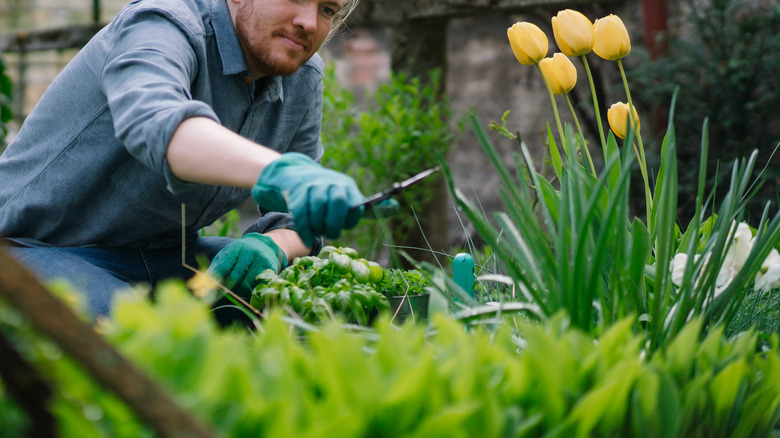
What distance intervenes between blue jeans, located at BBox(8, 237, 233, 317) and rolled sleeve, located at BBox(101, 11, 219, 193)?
0.41 m

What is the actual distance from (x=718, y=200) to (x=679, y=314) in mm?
2266

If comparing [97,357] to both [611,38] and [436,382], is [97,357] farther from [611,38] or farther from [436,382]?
[611,38]

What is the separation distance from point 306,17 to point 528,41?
580 mm

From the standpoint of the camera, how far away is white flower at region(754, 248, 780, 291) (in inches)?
41.9

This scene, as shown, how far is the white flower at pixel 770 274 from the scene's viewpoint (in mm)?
1065

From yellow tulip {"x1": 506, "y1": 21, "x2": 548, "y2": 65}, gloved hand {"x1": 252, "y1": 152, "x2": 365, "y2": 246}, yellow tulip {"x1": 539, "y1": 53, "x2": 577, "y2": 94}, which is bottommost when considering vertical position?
gloved hand {"x1": 252, "y1": 152, "x2": 365, "y2": 246}

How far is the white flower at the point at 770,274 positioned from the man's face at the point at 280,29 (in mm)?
1095

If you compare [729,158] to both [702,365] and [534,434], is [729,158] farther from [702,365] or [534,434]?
[534,434]

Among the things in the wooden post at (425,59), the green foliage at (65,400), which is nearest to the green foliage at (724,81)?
the wooden post at (425,59)

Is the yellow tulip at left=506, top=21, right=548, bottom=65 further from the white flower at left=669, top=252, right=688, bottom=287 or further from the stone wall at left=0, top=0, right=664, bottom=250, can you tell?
the stone wall at left=0, top=0, right=664, bottom=250

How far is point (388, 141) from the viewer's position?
2.96 m

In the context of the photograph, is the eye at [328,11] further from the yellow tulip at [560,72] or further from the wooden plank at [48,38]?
the wooden plank at [48,38]

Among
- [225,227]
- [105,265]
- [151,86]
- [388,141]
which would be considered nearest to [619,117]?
[151,86]

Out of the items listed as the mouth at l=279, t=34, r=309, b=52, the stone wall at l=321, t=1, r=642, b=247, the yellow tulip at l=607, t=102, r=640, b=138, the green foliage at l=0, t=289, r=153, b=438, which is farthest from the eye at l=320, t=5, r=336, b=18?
the stone wall at l=321, t=1, r=642, b=247
